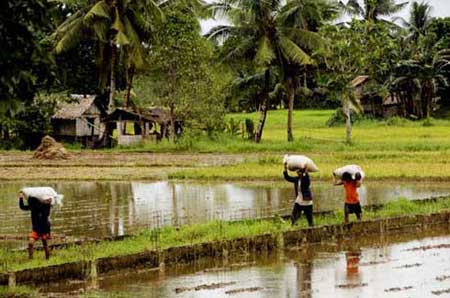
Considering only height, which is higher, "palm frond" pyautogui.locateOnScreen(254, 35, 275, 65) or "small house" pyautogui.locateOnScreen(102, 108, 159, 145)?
"palm frond" pyautogui.locateOnScreen(254, 35, 275, 65)

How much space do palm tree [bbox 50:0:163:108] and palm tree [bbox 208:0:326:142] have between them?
3.50 metres

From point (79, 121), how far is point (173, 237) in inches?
1228

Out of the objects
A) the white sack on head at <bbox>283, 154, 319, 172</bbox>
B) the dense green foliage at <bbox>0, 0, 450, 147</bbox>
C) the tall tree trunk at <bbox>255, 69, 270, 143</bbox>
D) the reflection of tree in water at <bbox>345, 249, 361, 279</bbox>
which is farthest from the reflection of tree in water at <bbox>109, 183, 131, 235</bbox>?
the tall tree trunk at <bbox>255, 69, 270, 143</bbox>

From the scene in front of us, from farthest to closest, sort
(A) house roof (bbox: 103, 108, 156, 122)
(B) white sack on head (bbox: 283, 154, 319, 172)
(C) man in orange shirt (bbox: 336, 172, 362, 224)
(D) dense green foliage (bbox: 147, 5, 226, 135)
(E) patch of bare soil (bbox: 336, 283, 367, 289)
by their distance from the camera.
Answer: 1. (A) house roof (bbox: 103, 108, 156, 122)
2. (D) dense green foliage (bbox: 147, 5, 226, 135)
3. (C) man in orange shirt (bbox: 336, 172, 362, 224)
4. (B) white sack on head (bbox: 283, 154, 319, 172)
5. (E) patch of bare soil (bbox: 336, 283, 367, 289)

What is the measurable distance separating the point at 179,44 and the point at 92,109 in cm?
763

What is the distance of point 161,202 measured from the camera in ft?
63.8

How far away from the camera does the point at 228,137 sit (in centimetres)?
4053

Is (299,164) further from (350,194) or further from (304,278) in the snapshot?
(304,278)

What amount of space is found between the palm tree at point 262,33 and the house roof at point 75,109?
28.2ft

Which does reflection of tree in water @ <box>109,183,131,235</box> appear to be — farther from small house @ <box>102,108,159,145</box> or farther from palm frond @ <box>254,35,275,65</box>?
small house @ <box>102,108,159,145</box>

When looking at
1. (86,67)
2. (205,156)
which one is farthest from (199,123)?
(86,67)

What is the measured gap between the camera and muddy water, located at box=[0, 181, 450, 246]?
15.8 metres

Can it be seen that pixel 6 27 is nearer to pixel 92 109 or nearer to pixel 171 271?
pixel 171 271

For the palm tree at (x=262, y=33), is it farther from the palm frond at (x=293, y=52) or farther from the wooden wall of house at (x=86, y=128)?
the wooden wall of house at (x=86, y=128)
